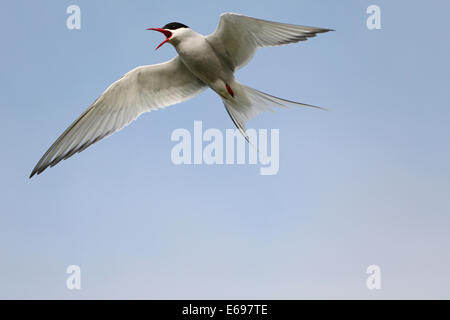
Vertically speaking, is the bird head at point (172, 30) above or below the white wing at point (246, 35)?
above

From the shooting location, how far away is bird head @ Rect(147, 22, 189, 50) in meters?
3.80

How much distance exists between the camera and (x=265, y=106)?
153 inches

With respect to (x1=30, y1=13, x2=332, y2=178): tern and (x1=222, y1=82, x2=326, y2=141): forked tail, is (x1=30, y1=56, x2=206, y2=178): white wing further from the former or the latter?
(x1=222, y1=82, x2=326, y2=141): forked tail

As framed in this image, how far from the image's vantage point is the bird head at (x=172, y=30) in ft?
12.5

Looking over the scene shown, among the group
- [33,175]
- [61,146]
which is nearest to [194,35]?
[61,146]

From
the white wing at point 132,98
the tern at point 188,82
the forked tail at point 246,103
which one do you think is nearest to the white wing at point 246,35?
the tern at point 188,82

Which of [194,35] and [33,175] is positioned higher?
[194,35]

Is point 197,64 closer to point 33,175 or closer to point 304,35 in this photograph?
point 304,35

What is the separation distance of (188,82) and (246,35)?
34.3 inches

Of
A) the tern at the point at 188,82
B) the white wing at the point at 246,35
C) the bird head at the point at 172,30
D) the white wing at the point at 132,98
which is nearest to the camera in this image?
the white wing at the point at 246,35

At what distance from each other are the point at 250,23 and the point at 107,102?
1499mm

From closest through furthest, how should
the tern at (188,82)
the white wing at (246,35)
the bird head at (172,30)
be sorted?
the white wing at (246,35), the tern at (188,82), the bird head at (172,30)

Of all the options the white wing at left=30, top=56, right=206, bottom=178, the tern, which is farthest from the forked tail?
the white wing at left=30, top=56, right=206, bottom=178

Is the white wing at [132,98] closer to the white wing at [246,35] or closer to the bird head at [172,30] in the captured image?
the bird head at [172,30]
